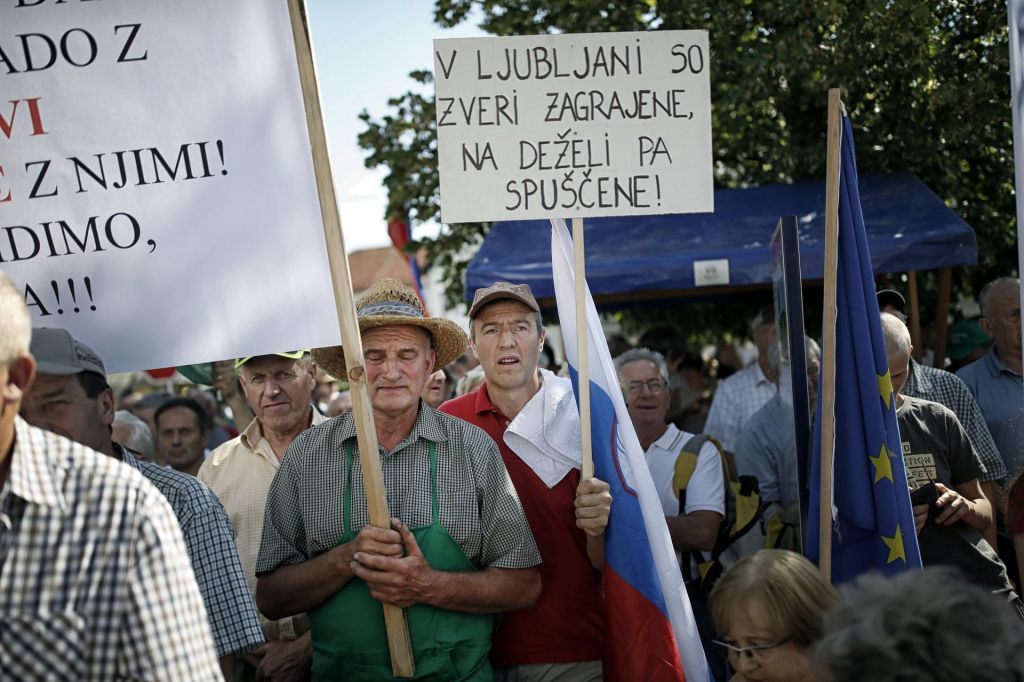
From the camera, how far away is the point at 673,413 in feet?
26.9

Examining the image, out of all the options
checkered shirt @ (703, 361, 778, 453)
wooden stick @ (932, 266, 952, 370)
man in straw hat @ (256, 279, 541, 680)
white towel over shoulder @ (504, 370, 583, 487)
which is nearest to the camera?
man in straw hat @ (256, 279, 541, 680)

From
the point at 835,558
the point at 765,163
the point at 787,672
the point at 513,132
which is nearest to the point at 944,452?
the point at 835,558

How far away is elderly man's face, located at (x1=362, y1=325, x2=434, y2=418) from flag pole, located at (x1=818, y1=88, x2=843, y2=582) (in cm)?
138

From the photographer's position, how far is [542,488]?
12.7ft

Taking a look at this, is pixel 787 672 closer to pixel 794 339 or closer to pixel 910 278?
pixel 794 339

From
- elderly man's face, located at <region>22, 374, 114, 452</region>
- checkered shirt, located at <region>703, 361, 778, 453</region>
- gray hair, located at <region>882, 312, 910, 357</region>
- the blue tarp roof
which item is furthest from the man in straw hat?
the blue tarp roof

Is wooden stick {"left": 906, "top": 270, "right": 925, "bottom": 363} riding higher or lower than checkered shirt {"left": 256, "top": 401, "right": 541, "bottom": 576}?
lower

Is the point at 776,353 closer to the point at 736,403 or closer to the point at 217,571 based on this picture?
the point at 736,403

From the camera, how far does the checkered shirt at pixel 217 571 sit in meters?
2.93

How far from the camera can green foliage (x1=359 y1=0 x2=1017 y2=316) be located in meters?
7.70

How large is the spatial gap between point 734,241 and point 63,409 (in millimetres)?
6230

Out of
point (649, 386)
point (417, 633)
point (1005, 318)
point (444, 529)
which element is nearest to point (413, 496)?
point (444, 529)

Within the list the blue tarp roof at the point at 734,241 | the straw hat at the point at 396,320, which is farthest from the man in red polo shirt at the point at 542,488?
the blue tarp roof at the point at 734,241

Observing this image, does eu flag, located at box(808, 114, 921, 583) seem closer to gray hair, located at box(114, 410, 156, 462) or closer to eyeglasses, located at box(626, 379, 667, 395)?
eyeglasses, located at box(626, 379, 667, 395)
